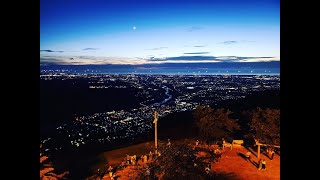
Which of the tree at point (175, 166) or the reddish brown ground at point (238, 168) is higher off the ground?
the tree at point (175, 166)

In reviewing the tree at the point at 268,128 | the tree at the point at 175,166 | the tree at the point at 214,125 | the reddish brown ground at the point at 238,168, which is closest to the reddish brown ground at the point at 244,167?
the reddish brown ground at the point at 238,168

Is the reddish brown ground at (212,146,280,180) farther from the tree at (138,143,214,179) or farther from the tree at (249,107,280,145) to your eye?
the tree at (138,143,214,179)

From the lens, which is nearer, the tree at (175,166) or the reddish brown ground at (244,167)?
the tree at (175,166)

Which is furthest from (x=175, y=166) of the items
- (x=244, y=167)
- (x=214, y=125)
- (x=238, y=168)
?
(x=214, y=125)

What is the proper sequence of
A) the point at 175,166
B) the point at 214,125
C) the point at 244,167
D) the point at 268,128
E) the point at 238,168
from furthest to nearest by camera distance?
the point at 214,125 < the point at 268,128 < the point at 244,167 < the point at 238,168 < the point at 175,166

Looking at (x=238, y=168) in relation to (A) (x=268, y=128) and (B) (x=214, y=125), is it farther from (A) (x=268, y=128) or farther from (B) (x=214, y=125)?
(B) (x=214, y=125)

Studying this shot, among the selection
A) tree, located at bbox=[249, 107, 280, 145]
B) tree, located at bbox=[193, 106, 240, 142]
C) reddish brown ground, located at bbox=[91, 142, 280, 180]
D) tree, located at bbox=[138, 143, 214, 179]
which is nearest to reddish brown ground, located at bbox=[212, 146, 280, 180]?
reddish brown ground, located at bbox=[91, 142, 280, 180]

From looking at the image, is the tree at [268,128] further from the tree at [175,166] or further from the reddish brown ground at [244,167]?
the tree at [175,166]

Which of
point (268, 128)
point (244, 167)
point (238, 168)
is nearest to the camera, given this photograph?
point (238, 168)

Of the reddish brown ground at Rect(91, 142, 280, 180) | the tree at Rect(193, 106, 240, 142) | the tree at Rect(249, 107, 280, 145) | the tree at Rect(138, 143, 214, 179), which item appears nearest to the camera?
the tree at Rect(138, 143, 214, 179)
